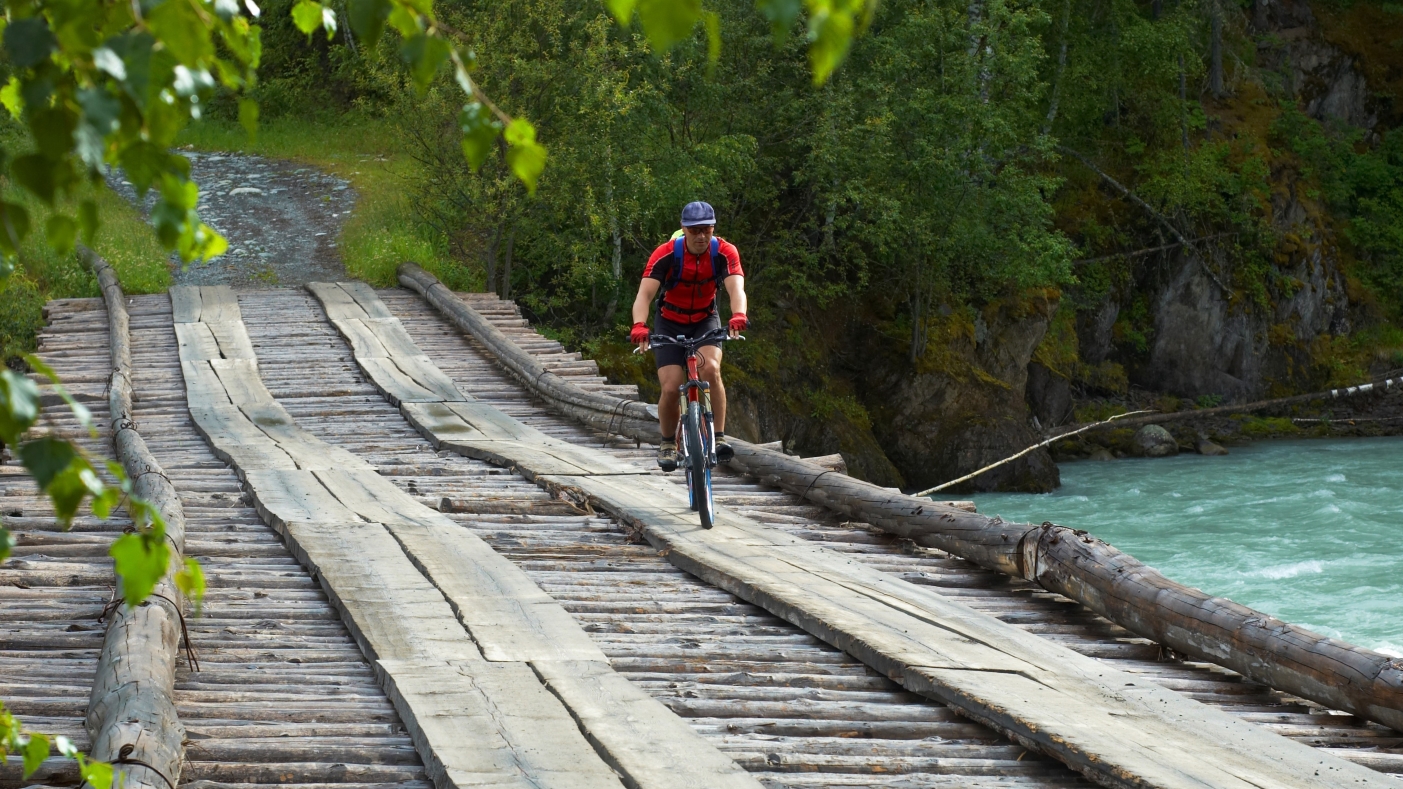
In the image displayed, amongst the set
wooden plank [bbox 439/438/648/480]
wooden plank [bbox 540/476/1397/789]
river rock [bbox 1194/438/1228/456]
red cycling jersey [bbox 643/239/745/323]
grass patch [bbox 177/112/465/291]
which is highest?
grass patch [bbox 177/112/465/291]

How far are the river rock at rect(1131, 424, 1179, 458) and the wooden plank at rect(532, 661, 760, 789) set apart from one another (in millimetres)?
20689

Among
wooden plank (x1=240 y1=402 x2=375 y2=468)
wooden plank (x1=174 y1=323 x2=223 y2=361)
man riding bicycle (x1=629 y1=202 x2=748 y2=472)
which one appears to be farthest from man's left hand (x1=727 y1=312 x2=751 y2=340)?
wooden plank (x1=174 y1=323 x2=223 y2=361)

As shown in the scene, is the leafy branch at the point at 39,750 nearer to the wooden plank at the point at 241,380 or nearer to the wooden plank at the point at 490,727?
the wooden plank at the point at 490,727

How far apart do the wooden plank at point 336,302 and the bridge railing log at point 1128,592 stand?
24.1 ft

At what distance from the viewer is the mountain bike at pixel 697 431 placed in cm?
729

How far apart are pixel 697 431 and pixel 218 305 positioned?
9.96m

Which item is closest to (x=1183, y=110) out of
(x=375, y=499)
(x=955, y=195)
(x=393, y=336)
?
(x=955, y=195)

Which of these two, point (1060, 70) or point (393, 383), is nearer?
point (393, 383)

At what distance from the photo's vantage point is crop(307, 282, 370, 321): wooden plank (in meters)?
15.3

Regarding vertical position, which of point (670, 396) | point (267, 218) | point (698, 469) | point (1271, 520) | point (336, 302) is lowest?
point (1271, 520)

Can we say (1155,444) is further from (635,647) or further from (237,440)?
(635,647)

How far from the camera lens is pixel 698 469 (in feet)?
24.0

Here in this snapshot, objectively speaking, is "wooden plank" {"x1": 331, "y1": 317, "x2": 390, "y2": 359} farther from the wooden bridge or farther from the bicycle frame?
the bicycle frame

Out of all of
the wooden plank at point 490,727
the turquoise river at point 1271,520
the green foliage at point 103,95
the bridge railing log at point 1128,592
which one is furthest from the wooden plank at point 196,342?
the green foliage at point 103,95
